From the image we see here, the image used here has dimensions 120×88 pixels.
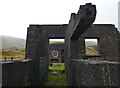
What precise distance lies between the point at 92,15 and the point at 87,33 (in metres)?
6.93

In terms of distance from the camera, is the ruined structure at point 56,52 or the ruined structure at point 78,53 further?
the ruined structure at point 56,52

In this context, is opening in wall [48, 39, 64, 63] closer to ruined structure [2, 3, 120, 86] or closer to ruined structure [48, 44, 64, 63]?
ruined structure [48, 44, 64, 63]

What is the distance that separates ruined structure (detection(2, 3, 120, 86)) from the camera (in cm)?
175

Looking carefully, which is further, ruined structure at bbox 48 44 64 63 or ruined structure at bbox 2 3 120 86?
ruined structure at bbox 48 44 64 63

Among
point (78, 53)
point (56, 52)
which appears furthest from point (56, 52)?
point (78, 53)

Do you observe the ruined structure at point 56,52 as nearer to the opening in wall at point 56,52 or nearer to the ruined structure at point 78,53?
the opening in wall at point 56,52

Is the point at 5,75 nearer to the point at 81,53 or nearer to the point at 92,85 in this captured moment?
the point at 92,85

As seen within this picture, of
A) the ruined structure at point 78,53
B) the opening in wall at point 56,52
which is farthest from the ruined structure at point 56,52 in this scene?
the ruined structure at point 78,53

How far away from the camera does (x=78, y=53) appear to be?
17.6 feet

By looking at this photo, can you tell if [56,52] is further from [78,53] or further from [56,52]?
[78,53]

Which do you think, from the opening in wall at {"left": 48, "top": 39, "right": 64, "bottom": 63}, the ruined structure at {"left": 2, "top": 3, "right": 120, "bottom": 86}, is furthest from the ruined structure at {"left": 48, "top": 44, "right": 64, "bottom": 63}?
the ruined structure at {"left": 2, "top": 3, "right": 120, "bottom": 86}

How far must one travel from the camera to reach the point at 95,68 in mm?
1773

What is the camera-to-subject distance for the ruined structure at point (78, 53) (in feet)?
5.74

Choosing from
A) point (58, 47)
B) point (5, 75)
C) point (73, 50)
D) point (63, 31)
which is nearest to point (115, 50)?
point (63, 31)
